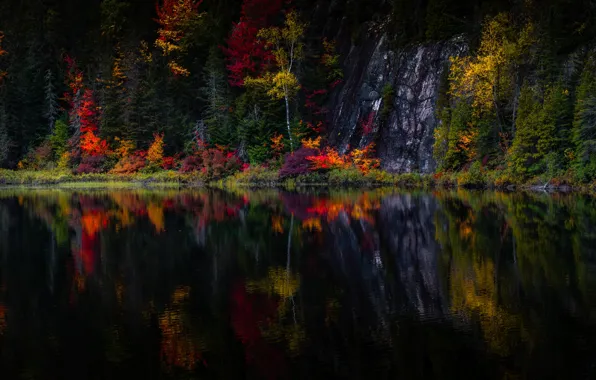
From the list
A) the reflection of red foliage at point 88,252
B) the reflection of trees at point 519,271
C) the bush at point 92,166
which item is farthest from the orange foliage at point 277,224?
the bush at point 92,166

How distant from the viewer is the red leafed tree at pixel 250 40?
54.9m

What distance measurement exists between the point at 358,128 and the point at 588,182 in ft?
72.6

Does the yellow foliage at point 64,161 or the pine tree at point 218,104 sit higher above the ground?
the pine tree at point 218,104

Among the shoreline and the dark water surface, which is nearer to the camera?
the dark water surface

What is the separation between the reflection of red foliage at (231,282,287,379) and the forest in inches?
998

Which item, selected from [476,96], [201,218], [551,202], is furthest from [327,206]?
[476,96]

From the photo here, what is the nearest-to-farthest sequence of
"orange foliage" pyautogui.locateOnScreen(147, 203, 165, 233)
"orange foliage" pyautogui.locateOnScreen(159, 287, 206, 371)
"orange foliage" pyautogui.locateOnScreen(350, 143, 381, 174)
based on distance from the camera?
A: "orange foliage" pyautogui.locateOnScreen(159, 287, 206, 371), "orange foliage" pyautogui.locateOnScreen(147, 203, 165, 233), "orange foliage" pyautogui.locateOnScreen(350, 143, 381, 174)

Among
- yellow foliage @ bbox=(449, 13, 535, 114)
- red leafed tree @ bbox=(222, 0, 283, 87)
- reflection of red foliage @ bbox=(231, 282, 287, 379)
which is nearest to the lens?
reflection of red foliage @ bbox=(231, 282, 287, 379)

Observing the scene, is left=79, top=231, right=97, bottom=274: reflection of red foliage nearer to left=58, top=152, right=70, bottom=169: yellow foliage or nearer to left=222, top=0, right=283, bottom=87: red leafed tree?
left=222, top=0, right=283, bottom=87: red leafed tree

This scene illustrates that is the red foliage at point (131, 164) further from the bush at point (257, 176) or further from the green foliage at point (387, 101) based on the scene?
the green foliage at point (387, 101)

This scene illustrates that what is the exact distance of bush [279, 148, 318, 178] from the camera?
4837 cm

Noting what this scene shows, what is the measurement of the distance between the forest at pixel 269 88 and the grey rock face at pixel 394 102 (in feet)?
2.01

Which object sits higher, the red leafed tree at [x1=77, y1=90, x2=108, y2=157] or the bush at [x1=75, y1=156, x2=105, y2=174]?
the red leafed tree at [x1=77, y1=90, x2=108, y2=157]

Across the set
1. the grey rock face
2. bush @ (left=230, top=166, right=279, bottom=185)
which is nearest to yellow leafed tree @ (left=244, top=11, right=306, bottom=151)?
bush @ (left=230, top=166, right=279, bottom=185)
